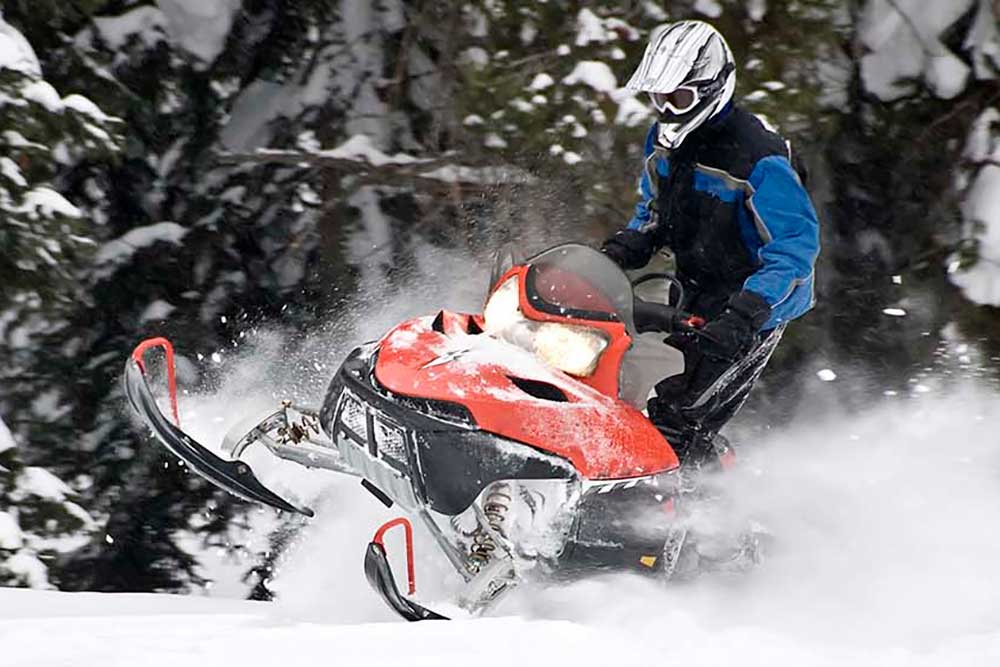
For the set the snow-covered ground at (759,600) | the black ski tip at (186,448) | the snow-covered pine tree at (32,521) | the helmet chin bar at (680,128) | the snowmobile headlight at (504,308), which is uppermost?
the helmet chin bar at (680,128)

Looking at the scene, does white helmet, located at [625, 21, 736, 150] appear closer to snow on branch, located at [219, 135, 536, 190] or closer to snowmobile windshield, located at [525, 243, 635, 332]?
snowmobile windshield, located at [525, 243, 635, 332]

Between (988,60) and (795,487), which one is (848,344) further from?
(795,487)

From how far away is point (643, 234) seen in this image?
15.9ft

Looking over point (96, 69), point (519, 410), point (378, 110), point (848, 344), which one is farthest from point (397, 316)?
point (519, 410)

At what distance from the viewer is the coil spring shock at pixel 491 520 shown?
3.98 meters

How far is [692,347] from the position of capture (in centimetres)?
441

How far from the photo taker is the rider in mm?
4176

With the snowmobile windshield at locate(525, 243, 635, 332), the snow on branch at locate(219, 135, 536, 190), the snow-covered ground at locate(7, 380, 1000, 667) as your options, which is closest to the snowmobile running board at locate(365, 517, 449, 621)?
the snow-covered ground at locate(7, 380, 1000, 667)

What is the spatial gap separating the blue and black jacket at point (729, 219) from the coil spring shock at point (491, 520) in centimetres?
105

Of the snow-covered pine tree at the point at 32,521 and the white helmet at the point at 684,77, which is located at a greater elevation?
the white helmet at the point at 684,77

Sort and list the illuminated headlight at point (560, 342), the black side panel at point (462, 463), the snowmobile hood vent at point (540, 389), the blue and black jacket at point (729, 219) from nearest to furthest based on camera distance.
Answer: the black side panel at point (462, 463), the snowmobile hood vent at point (540, 389), the illuminated headlight at point (560, 342), the blue and black jacket at point (729, 219)

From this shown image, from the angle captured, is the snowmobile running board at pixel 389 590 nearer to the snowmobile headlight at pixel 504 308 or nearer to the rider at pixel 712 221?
the snowmobile headlight at pixel 504 308

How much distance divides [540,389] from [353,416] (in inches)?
22.5

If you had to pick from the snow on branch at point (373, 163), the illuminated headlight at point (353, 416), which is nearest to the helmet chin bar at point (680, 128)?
the illuminated headlight at point (353, 416)
